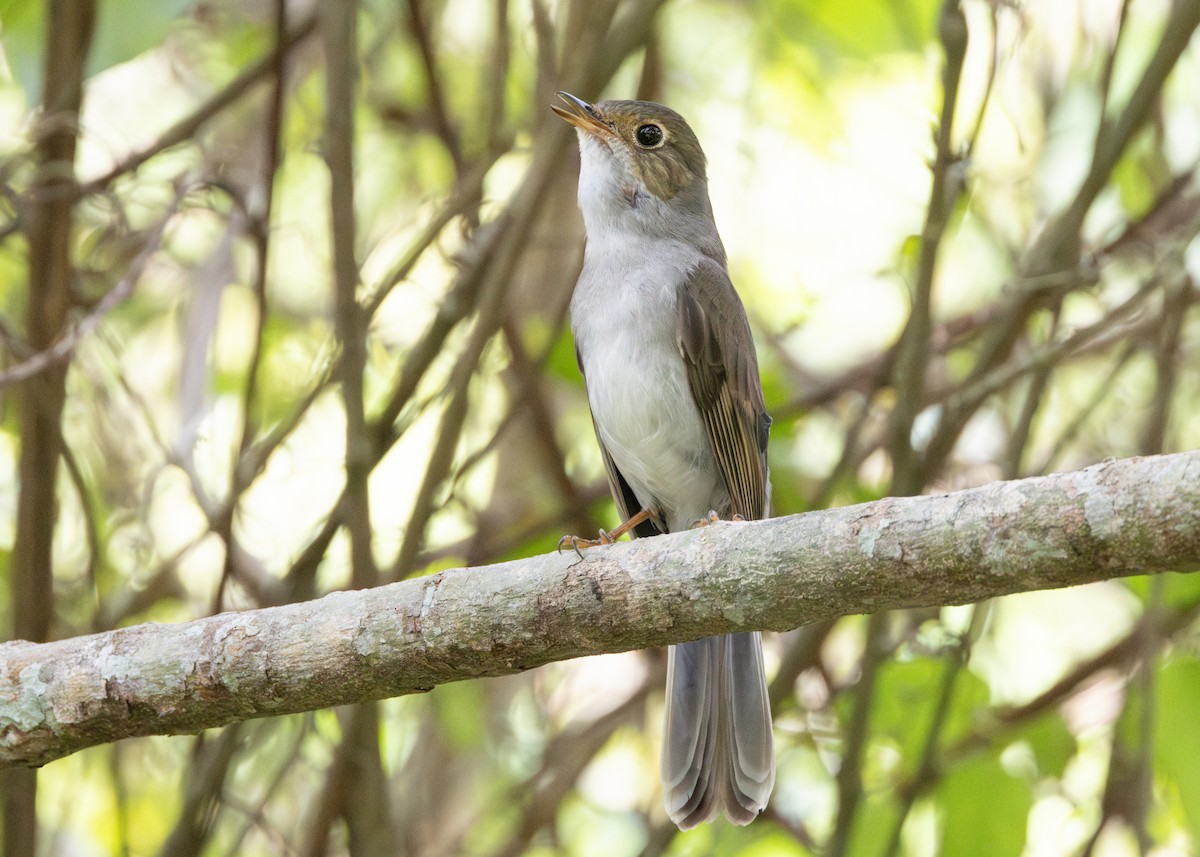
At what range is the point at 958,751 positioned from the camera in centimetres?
446

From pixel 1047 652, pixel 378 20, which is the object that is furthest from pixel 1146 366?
pixel 378 20

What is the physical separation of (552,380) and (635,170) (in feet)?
4.66

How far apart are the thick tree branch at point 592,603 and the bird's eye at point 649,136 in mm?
2277

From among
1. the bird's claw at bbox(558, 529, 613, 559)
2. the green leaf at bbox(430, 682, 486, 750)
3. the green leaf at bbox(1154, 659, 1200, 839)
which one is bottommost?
the green leaf at bbox(1154, 659, 1200, 839)

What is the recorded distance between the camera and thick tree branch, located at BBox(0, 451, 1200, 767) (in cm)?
208

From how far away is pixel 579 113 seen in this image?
14.0ft

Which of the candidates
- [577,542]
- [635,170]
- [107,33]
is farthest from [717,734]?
[107,33]

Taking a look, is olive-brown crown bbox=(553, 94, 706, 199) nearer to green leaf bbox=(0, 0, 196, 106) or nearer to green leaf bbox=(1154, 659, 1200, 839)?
green leaf bbox=(0, 0, 196, 106)

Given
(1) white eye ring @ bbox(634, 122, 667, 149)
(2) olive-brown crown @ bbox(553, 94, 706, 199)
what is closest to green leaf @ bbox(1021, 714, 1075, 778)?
(2) olive-brown crown @ bbox(553, 94, 706, 199)

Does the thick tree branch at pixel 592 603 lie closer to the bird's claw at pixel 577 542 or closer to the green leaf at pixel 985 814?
the bird's claw at pixel 577 542

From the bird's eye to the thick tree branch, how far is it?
7.47 ft

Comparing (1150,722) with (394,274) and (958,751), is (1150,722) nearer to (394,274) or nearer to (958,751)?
(958,751)

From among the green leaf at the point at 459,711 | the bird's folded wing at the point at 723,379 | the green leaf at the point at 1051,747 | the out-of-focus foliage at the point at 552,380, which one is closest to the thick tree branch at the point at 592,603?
the out-of-focus foliage at the point at 552,380

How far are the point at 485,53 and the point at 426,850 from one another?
11.3 ft
